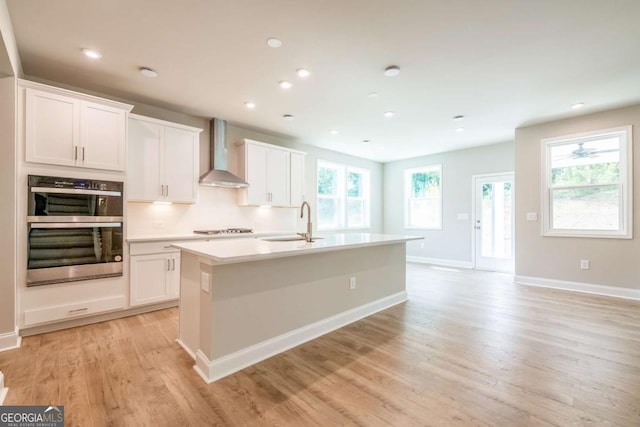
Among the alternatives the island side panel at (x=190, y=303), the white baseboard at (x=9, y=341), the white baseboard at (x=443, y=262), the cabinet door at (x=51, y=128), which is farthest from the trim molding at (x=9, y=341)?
the white baseboard at (x=443, y=262)

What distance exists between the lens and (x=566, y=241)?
4539 millimetres

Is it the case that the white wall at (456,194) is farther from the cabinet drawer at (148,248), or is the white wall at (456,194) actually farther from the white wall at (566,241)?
the cabinet drawer at (148,248)

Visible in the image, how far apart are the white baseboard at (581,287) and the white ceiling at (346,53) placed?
2646mm

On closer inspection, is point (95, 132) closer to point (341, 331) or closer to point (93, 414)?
point (93, 414)

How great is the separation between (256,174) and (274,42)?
260 cm

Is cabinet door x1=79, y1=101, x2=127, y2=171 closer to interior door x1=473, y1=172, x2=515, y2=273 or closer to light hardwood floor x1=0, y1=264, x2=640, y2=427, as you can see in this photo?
light hardwood floor x1=0, y1=264, x2=640, y2=427

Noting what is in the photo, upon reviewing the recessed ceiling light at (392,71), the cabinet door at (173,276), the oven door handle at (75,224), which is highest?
the recessed ceiling light at (392,71)

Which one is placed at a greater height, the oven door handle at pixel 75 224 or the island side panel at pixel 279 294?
the oven door handle at pixel 75 224

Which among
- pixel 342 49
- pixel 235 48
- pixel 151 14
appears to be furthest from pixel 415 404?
pixel 151 14

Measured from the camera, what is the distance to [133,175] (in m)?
3.55

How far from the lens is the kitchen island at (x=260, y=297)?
205cm

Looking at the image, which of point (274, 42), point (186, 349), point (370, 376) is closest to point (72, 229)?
point (186, 349)

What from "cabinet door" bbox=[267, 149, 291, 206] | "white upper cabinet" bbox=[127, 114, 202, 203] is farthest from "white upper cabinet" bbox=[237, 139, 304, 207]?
"white upper cabinet" bbox=[127, 114, 202, 203]

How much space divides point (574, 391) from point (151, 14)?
406 cm
